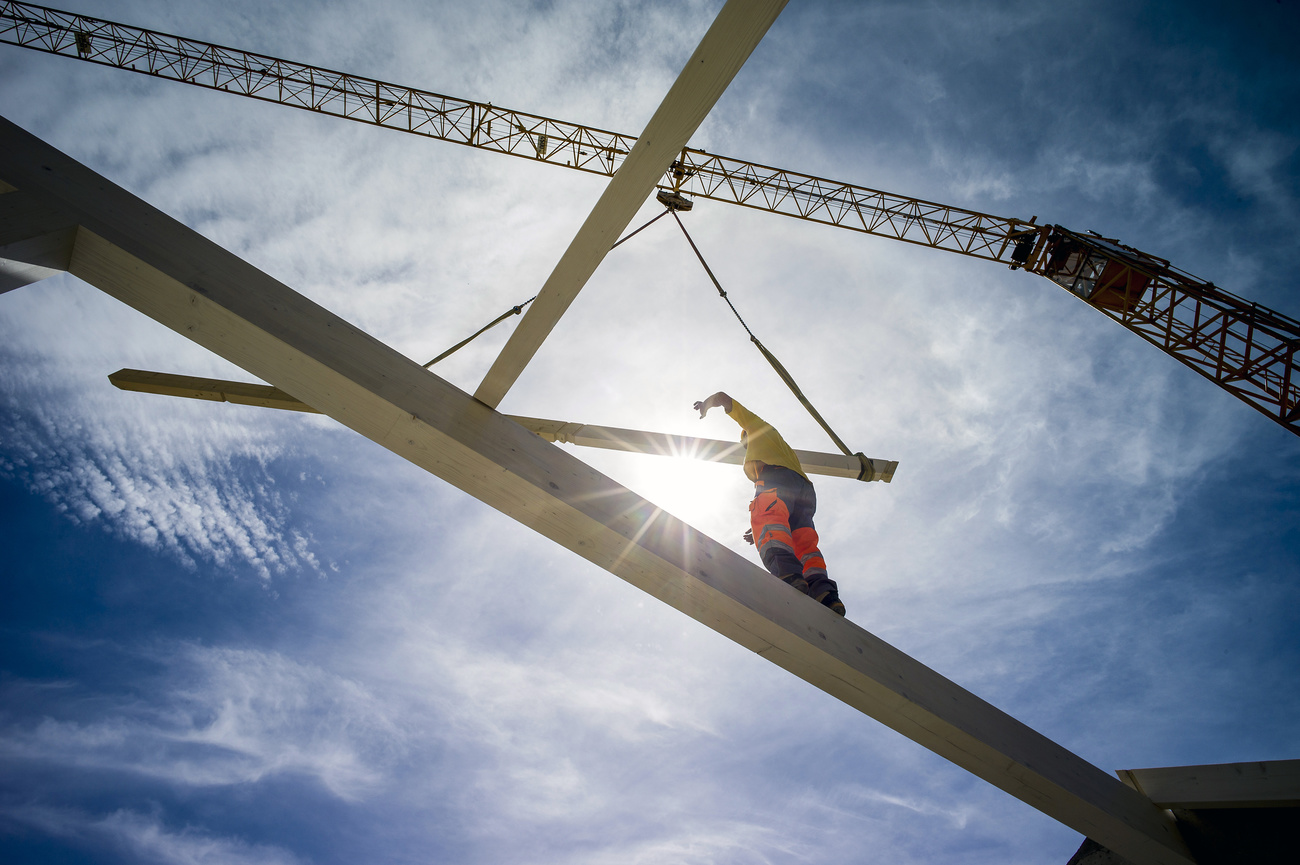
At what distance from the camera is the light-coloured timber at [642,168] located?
1.28 metres

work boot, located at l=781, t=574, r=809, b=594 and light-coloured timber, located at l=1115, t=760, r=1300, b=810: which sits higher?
work boot, located at l=781, t=574, r=809, b=594

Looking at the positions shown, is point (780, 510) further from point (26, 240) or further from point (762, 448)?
point (26, 240)

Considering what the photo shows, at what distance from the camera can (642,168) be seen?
1475 millimetres

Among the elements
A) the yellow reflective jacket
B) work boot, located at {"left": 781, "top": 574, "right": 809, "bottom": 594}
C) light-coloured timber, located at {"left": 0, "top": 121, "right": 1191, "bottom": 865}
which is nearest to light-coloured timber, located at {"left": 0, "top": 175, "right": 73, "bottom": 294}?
light-coloured timber, located at {"left": 0, "top": 121, "right": 1191, "bottom": 865}

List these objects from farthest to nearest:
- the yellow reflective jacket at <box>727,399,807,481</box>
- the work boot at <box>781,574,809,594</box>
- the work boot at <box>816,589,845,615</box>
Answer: the yellow reflective jacket at <box>727,399,807,481</box> → the work boot at <box>781,574,809,594</box> → the work boot at <box>816,589,845,615</box>

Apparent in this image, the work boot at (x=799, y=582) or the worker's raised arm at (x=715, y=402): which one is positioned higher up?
the worker's raised arm at (x=715, y=402)

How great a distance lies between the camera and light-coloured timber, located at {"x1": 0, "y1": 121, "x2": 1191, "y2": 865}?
1.53 metres

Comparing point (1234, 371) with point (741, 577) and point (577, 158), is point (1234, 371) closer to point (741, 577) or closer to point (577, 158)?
point (577, 158)

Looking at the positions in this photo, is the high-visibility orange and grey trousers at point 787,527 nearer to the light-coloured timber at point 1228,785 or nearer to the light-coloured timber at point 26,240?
the light-coloured timber at point 1228,785

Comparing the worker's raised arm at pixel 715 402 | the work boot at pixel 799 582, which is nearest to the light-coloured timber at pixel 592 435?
the worker's raised arm at pixel 715 402

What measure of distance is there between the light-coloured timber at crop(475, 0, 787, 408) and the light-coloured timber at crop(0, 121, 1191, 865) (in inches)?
7.9

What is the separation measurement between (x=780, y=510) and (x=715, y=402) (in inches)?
43.1

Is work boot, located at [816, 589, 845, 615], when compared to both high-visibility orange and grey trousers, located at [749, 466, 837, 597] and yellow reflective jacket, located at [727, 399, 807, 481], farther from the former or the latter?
yellow reflective jacket, located at [727, 399, 807, 481]

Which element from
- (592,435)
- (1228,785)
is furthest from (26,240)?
(1228,785)
